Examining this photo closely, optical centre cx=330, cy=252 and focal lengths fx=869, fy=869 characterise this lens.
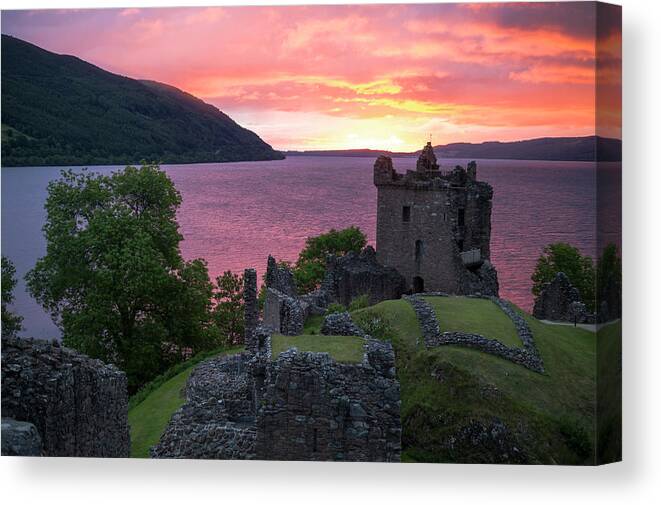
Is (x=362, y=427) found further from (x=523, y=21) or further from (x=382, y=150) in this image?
(x=382, y=150)

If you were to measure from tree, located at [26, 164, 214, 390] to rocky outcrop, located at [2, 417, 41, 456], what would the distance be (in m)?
12.8

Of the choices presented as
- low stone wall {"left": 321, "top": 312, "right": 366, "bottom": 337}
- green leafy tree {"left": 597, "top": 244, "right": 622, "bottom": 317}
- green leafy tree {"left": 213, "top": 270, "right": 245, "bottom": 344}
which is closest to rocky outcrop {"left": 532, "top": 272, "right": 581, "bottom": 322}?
low stone wall {"left": 321, "top": 312, "right": 366, "bottom": 337}

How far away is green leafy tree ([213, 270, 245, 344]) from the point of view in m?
35.2

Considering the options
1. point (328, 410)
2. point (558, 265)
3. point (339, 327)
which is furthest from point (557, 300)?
point (328, 410)

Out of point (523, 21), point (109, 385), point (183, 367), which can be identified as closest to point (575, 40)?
point (523, 21)

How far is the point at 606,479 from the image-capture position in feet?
49.5

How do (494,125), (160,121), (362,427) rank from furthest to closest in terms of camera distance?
(494,125)
(160,121)
(362,427)

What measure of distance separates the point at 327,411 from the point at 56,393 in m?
4.53

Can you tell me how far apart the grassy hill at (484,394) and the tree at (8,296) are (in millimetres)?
4007

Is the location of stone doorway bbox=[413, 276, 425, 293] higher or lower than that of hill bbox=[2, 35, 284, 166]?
lower

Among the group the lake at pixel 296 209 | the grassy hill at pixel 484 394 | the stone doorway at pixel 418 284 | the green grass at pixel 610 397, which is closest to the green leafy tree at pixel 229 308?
the lake at pixel 296 209

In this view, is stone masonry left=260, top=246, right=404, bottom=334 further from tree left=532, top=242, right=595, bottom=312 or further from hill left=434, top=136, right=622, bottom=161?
tree left=532, top=242, right=595, bottom=312

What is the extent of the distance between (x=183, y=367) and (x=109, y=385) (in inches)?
506

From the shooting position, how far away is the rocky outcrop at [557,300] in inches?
1040
